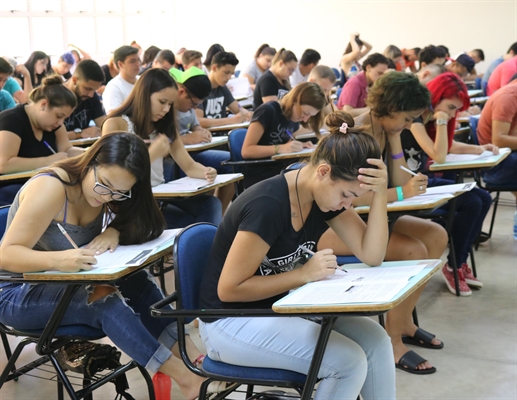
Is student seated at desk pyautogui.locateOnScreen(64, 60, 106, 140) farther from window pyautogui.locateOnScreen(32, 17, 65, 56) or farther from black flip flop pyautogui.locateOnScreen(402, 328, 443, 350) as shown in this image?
window pyautogui.locateOnScreen(32, 17, 65, 56)

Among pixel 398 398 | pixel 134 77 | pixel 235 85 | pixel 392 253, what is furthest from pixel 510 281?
pixel 235 85

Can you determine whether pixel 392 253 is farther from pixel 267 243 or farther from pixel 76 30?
pixel 76 30

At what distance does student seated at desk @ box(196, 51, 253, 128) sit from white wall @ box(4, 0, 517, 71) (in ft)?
18.8

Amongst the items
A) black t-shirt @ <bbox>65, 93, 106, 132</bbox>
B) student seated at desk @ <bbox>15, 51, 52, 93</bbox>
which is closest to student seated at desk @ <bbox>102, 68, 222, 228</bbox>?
black t-shirt @ <bbox>65, 93, 106, 132</bbox>

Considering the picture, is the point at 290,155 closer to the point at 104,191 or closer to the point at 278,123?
the point at 278,123

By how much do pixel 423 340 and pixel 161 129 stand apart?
1.60m

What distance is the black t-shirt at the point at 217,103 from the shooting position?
5.36m

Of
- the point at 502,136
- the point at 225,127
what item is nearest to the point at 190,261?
the point at 502,136

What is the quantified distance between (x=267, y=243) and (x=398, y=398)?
107 centimetres

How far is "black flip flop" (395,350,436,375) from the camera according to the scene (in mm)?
2609

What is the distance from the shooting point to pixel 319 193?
1794mm

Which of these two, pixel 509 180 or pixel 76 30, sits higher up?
pixel 76 30

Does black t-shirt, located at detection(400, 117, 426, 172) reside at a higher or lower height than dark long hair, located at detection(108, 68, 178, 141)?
lower

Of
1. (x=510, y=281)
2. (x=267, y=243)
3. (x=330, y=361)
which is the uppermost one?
(x=267, y=243)
